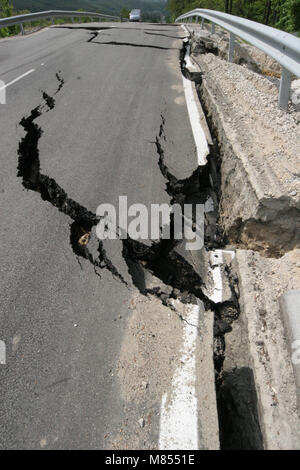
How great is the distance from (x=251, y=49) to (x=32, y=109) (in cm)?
580

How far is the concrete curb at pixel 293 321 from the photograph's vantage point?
1973 millimetres

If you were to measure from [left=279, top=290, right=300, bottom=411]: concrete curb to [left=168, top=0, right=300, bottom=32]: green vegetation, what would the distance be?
18717 mm

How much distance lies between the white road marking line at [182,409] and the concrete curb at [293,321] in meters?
0.63

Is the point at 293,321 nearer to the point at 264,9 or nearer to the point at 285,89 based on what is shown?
the point at 285,89

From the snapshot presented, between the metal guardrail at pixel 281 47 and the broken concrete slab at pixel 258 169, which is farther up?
the metal guardrail at pixel 281 47

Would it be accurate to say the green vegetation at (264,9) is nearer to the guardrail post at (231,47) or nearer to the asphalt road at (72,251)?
the guardrail post at (231,47)

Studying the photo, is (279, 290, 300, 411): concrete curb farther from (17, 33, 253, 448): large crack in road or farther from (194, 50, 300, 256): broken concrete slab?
(194, 50, 300, 256): broken concrete slab

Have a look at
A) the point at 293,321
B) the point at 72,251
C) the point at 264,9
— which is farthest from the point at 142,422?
the point at 264,9

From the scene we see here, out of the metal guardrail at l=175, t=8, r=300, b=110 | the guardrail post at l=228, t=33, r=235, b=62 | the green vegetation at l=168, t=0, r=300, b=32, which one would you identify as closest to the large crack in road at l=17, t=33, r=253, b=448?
the metal guardrail at l=175, t=8, r=300, b=110

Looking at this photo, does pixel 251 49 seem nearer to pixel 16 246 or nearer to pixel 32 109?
pixel 32 109

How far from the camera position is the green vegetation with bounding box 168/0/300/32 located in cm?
1616

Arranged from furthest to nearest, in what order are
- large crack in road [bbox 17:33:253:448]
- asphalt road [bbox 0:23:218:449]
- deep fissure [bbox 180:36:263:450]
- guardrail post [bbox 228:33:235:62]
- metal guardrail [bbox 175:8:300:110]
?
1. guardrail post [bbox 228:33:235:62]
2. metal guardrail [bbox 175:8:300:110]
3. large crack in road [bbox 17:33:253:448]
4. deep fissure [bbox 180:36:263:450]
5. asphalt road [bbox 0:23:218:449]

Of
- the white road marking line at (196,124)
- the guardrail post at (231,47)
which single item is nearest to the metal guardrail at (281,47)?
the guardrail post at (231,47)
